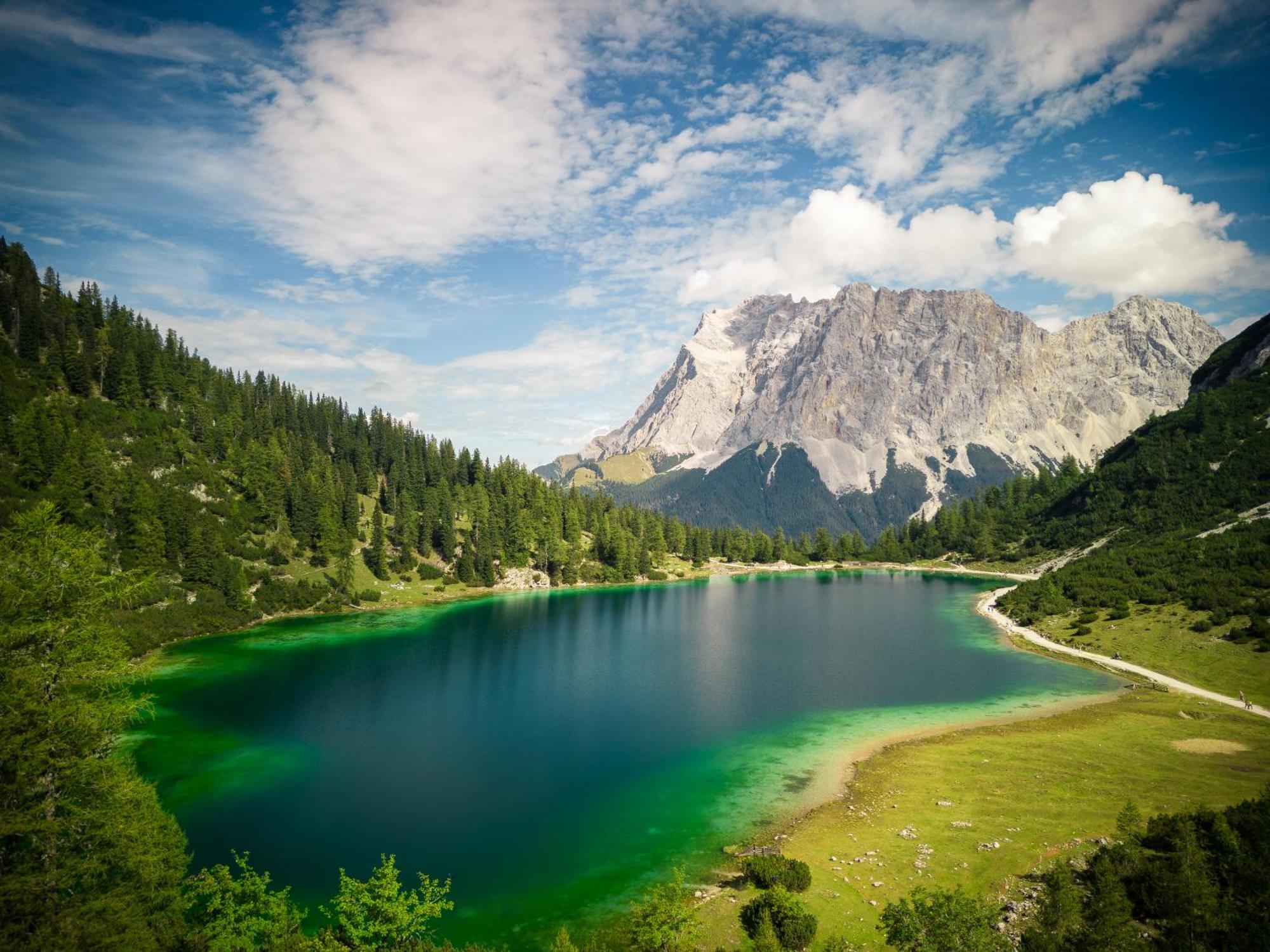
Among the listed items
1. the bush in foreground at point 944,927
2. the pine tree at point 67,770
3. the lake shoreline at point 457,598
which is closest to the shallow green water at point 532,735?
the lake shoreline at point 457,598

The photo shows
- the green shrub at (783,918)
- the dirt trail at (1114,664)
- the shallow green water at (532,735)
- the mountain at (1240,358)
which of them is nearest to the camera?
the green shrub at (783,918)

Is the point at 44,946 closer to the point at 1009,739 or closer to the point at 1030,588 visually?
the point at 1009,739

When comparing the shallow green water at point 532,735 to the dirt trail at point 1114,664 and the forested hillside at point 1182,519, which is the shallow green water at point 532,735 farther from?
the forested hillside at point 1182,519

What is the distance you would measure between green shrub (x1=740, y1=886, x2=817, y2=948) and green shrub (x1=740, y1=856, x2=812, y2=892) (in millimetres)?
1672

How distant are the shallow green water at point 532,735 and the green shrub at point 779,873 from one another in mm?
3813

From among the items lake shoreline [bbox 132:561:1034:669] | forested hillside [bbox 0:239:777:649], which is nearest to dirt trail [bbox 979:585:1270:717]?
lake shoreline [bbox 132:561:1034:669]

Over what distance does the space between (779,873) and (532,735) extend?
106 feet

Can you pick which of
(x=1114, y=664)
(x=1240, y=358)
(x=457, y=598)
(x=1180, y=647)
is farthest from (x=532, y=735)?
(x=1240, y=358)

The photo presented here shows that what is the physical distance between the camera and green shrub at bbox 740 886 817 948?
28062mm

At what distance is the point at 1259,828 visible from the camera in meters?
29.0

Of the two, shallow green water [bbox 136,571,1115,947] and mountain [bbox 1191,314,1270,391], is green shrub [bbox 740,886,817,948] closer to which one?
shallow green water [bbox 136,571,1115,947]

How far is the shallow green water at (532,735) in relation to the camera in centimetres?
3775

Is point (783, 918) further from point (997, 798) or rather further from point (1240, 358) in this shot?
point (1240, 358)

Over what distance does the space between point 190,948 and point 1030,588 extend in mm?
129329
